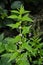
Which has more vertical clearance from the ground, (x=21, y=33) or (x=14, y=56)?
(x=21, y=33)

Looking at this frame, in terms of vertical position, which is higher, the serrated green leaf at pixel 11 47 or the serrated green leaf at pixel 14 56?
the serrated green leaf at pixel 11 47

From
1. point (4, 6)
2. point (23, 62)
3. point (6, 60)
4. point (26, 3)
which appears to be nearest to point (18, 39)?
point (23, 62)

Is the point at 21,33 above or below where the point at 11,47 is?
above

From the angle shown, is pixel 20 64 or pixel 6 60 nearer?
pixel 20 64

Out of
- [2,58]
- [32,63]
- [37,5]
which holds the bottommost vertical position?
[32,63]

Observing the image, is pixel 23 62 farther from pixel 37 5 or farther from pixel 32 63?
pixel 37 5

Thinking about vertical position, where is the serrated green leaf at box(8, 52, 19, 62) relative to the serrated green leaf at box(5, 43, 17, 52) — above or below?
below

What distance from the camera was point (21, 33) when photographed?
1734 mm

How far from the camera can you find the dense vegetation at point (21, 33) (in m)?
1.71

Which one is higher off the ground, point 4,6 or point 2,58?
point 4,6

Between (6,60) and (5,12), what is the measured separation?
614 mm

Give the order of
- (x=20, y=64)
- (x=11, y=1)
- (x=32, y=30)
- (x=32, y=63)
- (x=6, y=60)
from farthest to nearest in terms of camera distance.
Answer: (x=11, y=1)
(x=32, y=30)
(x=32, y=63)
(x=6, y=60)
(x=20, y=64)

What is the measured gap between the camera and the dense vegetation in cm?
171

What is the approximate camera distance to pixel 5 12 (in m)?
2.33
